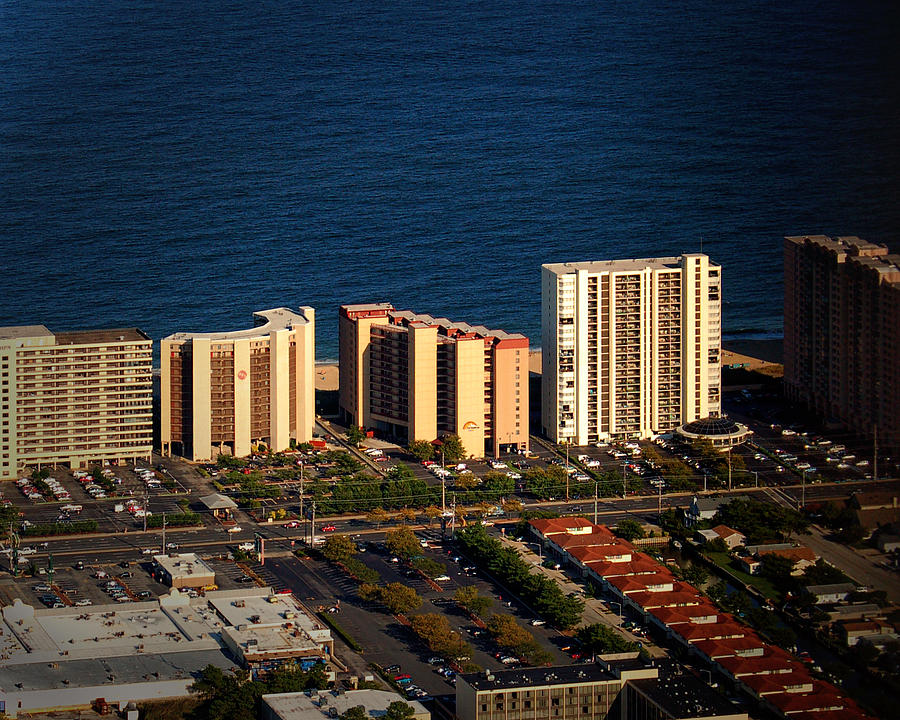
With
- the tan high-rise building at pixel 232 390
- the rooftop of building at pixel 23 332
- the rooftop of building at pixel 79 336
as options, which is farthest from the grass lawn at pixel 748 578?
the rooftop of building at pixel 23 332

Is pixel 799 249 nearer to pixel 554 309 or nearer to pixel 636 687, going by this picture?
pixel 554 309

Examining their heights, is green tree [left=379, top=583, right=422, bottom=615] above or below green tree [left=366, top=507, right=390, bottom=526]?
below

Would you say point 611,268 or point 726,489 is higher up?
point 611,268

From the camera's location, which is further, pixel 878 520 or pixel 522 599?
pixel 878 520

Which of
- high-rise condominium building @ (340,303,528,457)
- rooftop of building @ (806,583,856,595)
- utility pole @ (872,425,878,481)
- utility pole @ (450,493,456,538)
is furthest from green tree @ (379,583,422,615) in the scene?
utility pole @ (872,425,878,481)

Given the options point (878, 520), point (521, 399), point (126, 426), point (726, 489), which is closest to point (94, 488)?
point (126, 426)

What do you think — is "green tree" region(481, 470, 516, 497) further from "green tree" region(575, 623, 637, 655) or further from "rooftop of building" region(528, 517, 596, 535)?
"green tree" region(575, 623, 637, 655)
